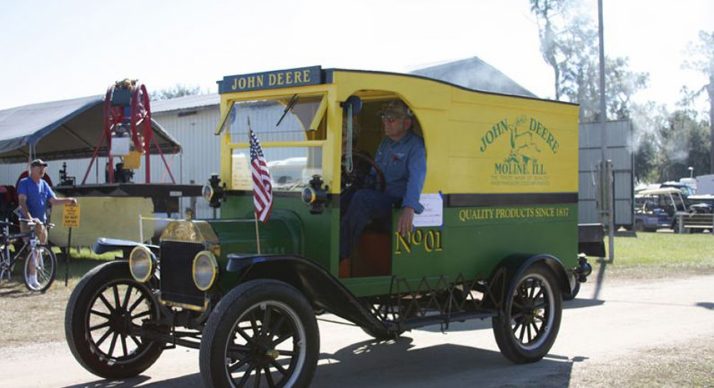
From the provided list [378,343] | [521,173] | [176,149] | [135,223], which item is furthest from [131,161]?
[521,173]

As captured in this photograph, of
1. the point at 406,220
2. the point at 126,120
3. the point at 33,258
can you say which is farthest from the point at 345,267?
the point at 126,120

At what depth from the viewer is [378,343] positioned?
29.1ft

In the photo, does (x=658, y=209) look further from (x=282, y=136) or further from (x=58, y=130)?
(x=282, y=136)

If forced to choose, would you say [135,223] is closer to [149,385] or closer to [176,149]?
[176,149]

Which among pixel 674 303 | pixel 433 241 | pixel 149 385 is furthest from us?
pixel 674 303

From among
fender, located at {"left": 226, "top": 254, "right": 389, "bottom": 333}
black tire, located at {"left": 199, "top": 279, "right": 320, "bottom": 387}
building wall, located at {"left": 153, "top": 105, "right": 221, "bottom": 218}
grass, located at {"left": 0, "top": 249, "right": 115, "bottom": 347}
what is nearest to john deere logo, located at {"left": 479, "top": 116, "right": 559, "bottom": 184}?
fender, located at {"left": 226, "top": 254, "right": 389, "bottom": 333}

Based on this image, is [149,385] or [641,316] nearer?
[149,385]

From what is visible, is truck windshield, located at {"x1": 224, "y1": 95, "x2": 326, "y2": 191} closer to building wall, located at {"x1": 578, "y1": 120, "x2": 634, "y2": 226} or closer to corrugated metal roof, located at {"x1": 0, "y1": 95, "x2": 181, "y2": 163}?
corrugated metal roof, located at {"x1": 0, "y1": 95, "x2": 181, "y2": 163}

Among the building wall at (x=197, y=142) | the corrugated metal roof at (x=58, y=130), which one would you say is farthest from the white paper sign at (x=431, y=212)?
the building wall at (x=197, y=142)

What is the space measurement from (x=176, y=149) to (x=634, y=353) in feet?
42.3

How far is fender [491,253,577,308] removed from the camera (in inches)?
307

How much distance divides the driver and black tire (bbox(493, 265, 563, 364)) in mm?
1333

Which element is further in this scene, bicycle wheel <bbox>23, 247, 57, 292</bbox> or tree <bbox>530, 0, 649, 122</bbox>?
tree <bbox>530, 0, 649, 122</bbox>

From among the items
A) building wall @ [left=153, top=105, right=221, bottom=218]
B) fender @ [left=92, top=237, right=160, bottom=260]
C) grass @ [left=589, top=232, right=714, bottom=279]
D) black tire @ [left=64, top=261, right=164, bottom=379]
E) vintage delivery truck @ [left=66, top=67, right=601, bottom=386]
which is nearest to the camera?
vintage delivery truck @ [left=66, top=67, right=601, bottom=386]
